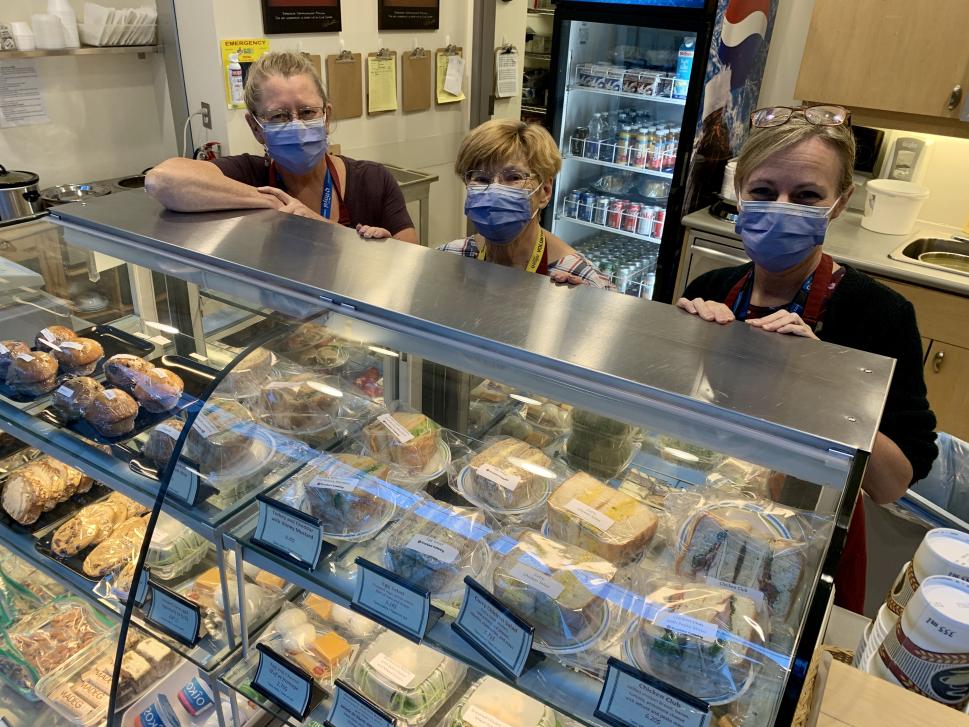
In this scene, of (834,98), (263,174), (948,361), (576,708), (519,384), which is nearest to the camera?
(576,708)

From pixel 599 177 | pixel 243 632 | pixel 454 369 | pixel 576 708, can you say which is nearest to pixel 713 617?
pixel 576 708

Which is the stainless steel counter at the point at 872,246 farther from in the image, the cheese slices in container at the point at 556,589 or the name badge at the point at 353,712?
the name badge at the point at 353,712

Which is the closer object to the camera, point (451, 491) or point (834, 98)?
point (451, 491)

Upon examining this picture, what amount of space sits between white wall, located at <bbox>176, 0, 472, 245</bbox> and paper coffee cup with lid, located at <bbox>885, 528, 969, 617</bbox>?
12.4 feet

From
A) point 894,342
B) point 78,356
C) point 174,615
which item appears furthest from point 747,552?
→ point 78,356

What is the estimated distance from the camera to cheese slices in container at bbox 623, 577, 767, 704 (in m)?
0.93

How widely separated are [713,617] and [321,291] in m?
0.94

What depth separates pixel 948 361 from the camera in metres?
3.44

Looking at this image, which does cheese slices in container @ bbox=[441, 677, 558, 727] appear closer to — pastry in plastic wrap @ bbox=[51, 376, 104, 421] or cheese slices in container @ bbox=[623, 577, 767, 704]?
cheese slices in container @ bbox=[623, 577, 767, 704]

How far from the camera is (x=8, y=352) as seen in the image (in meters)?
1.60

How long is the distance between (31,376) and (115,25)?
2781mm

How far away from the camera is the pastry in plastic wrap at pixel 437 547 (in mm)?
1123

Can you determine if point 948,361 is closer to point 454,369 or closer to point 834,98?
point 834,98

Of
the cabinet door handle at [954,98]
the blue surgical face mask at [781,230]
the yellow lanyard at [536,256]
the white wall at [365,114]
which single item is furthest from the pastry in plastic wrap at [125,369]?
the cabinet door handle at [954,98]
